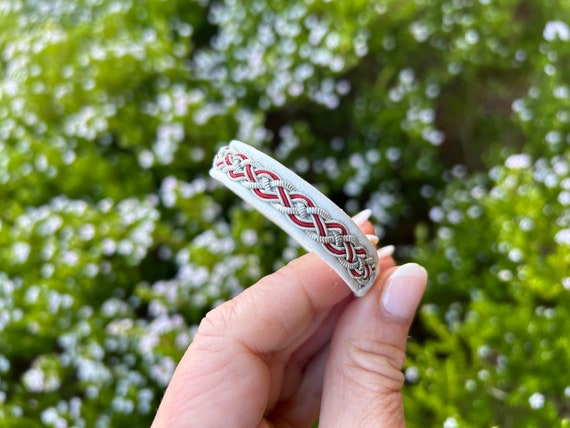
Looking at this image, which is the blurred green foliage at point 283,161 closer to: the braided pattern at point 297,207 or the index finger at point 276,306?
the index finger at point 276,306

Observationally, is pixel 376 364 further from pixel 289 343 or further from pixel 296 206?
pixel 296 206

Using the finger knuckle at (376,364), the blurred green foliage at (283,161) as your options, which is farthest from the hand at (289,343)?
the blurred green foliage at (283,161)

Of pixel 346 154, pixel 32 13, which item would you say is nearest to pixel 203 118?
pixel 346 154

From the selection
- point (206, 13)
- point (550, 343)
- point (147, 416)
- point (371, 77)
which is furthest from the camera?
point (206, 13)

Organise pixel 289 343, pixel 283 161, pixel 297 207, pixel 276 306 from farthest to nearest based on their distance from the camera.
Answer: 1. pixel 283 161
2. pixel 289 343
3. pixel 276 306
4. pixel 297 207

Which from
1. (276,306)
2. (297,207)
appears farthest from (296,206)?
(276,306)

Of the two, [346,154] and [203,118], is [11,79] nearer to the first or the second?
[203,118]
